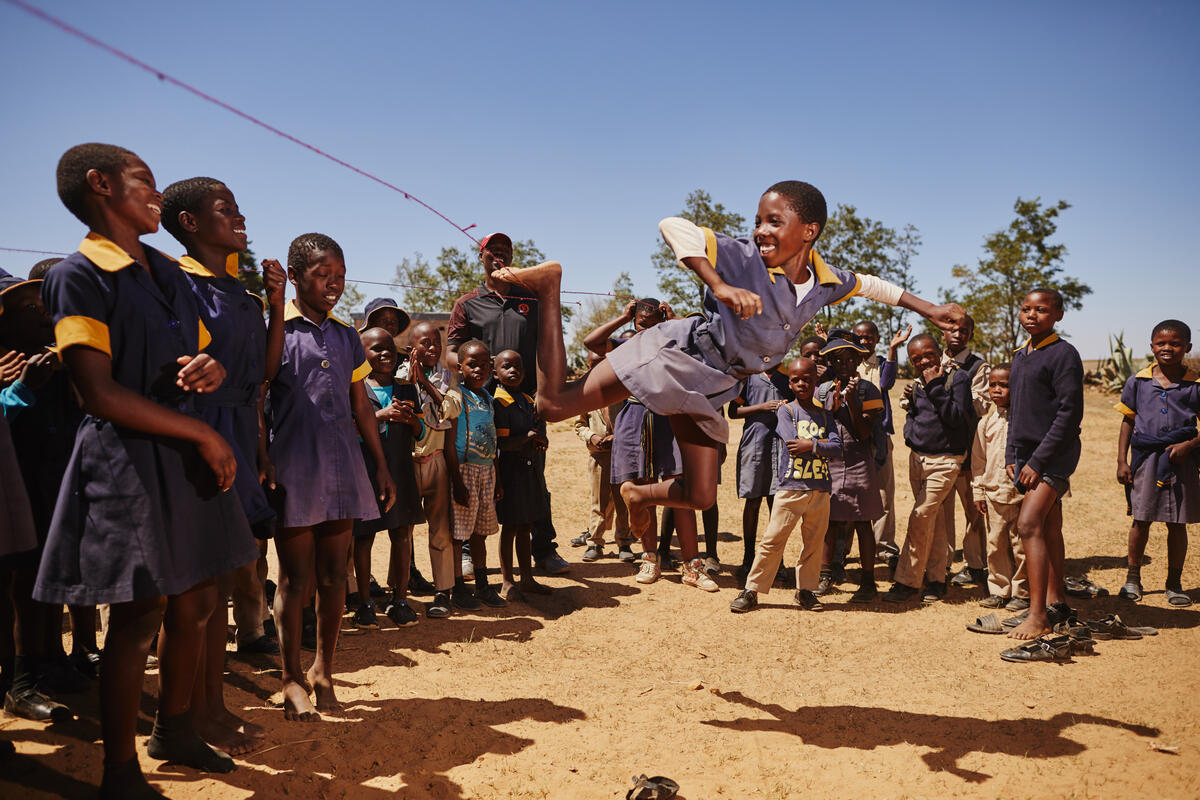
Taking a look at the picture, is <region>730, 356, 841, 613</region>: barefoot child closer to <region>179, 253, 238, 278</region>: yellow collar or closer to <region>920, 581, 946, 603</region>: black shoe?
<region>920, 581, 946, 603</region>: black shoe

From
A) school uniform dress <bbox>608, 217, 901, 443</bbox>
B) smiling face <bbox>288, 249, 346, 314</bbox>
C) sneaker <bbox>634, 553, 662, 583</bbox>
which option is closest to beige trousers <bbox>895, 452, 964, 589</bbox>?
sneaker <bbox>634, 553, 662, 583</bbox>

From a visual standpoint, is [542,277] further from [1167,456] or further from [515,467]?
[1167,456]

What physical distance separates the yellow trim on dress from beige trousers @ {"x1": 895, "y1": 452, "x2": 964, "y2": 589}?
19.6 feet

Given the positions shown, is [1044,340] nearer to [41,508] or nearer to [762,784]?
[762,784]

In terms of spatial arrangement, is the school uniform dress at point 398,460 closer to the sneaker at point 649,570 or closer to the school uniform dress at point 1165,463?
the sneaker at point 649,570

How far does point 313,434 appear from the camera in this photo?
383cm

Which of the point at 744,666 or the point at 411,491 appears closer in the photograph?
the point at 744,666

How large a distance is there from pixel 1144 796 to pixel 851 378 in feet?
12.5

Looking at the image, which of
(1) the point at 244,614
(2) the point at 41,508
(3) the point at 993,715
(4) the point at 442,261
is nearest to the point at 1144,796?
(3) the point at 993,715

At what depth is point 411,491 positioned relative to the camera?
5816mm

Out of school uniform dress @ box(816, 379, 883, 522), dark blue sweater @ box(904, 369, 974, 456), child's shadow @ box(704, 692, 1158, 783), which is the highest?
dark blue sweater @ box(904, 369, 974, 456)

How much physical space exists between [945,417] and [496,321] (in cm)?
401

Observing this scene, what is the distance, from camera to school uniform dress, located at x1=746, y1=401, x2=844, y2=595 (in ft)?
20.6

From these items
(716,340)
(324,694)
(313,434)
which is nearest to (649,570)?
(324,694)
